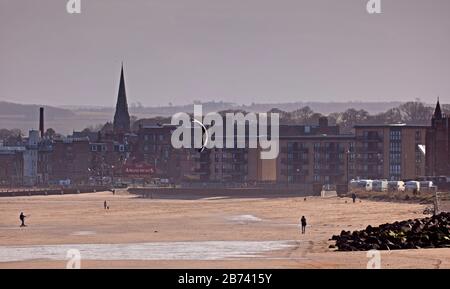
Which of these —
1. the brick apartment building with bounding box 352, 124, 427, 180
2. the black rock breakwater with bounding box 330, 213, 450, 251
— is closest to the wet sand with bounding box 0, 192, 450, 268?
the black rock breakwater with bounding box 330, 213, 450, 251

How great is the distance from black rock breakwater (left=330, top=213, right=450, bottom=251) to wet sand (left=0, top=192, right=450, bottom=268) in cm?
94

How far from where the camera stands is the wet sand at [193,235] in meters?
31.4

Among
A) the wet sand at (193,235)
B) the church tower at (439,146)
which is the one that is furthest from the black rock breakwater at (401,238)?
the church tower at (439,146)

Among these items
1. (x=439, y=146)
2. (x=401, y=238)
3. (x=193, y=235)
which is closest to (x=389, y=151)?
(x=439, y=146)

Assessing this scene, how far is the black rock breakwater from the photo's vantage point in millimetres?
34750

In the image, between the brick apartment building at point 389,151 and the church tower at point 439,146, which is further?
the brick apartment building at point 389,151

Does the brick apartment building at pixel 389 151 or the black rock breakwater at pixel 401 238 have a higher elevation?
the brick apartment building at pixel 389 151

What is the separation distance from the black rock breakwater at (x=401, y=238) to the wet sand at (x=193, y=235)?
0.94 meters

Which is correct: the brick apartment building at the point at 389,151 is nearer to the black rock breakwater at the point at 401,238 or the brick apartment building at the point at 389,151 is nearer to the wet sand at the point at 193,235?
the wet sand at the point at 193,235

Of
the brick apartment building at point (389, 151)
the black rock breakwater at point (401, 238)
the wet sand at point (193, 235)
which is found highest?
the brick apartment building at point (389, 151)

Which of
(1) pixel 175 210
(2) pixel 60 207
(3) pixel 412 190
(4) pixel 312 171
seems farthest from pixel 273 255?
(4) pixel 312 171

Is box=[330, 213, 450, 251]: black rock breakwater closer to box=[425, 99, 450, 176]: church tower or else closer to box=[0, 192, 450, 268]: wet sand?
box=[0, 192, 450, 268]: wet sand
